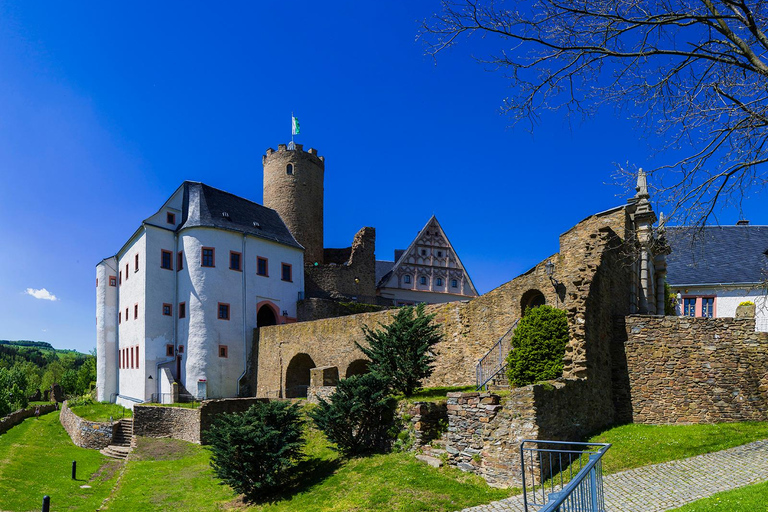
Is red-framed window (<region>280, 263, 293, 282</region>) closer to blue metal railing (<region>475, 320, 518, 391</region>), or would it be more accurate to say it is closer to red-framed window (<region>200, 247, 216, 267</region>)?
red-framed window (<region>200, 247, 216, 267</region>)

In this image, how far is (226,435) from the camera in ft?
50.9

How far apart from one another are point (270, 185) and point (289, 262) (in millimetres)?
10422

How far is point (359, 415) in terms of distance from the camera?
15.5 m

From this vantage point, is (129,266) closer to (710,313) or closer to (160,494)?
(160,494)

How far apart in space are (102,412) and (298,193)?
21.1m

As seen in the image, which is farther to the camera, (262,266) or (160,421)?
(262,266)

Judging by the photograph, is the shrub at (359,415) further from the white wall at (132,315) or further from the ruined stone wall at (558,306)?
the white wall at (132,315)

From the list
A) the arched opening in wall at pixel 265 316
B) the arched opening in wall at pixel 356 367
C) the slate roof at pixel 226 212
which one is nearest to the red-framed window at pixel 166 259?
the slate roof at pixel 226 212

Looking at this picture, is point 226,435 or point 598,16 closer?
point 598,16

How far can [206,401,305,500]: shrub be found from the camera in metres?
15.4

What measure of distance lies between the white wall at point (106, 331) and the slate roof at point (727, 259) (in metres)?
36.3

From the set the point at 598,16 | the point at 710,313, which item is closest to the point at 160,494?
the point at 598,16

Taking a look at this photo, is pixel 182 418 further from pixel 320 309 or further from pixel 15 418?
pixel 15 418

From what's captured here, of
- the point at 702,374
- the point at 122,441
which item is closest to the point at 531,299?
the point at 702,374
